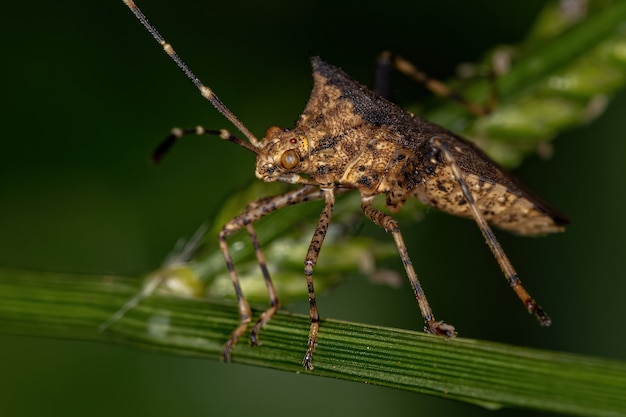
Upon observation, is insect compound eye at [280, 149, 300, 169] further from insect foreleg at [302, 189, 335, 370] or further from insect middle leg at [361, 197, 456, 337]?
insect middle leg at [361, 197, 456, 337]

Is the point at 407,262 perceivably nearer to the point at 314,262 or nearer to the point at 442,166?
the point at 314,262

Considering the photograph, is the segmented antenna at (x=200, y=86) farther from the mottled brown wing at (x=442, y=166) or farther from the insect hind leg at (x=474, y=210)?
the insect hind leg at (x=474, y=210)

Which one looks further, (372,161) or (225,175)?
(225,175)

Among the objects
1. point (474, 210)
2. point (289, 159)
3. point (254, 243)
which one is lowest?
point (254, 243)

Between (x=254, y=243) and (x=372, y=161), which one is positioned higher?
(x=372, y=161)

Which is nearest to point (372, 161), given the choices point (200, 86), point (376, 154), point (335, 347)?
point (376, 154)

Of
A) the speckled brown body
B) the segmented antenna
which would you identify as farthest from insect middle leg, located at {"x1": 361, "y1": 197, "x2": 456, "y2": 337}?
the segmented antenna

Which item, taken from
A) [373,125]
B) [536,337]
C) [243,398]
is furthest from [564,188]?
[243,398]
